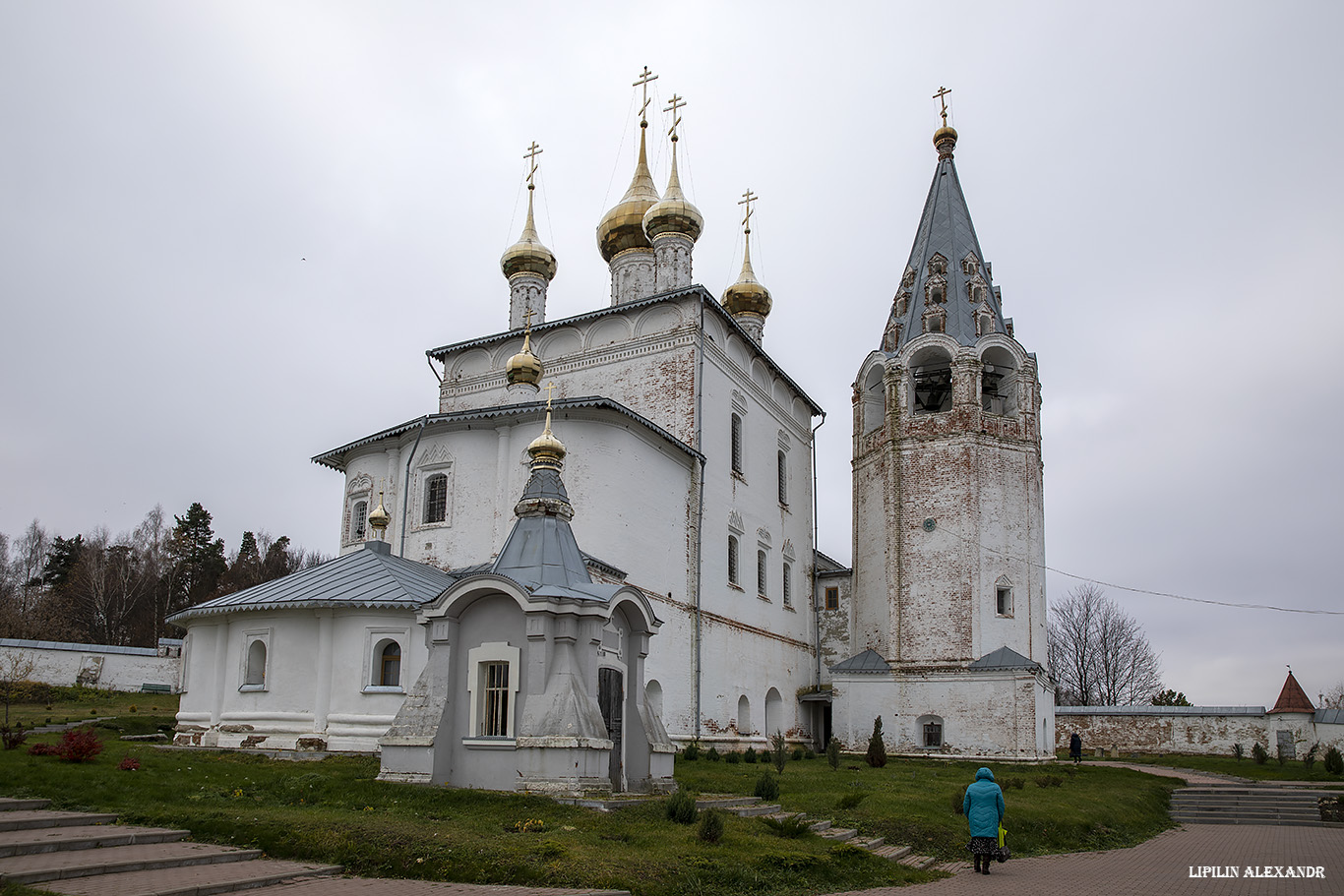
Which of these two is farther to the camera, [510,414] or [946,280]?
[946,280]

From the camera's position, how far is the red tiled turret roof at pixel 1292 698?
29.8 meters

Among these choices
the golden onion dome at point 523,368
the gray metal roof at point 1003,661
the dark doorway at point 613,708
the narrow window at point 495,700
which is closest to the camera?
the narrow window at point 495,700

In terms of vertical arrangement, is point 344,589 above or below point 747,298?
below

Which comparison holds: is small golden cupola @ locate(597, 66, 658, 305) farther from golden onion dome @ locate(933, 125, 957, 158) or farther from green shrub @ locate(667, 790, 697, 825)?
green shrub @ locate(667, 790, 697, 825)

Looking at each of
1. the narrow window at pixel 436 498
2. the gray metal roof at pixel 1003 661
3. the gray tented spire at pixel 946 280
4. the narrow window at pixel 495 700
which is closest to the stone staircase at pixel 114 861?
the narrow window at pixel 495 700

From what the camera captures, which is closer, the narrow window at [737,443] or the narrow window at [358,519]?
the narrow window at [358,519]

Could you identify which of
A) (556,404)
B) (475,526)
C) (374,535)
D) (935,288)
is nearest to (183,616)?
(374,535)

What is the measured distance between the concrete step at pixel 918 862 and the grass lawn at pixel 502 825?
37 centimetres

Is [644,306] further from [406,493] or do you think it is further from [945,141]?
[945,141]

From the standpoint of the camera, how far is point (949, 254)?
2981 cm

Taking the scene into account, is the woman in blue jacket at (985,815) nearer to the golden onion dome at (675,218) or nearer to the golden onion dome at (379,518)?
the golden onion dome at (379,518)

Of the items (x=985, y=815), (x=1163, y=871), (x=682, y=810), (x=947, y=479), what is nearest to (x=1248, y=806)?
(x=1163, y=871)

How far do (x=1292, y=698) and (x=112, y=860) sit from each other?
31.9 meters

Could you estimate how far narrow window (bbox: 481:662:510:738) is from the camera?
38.0 feet
